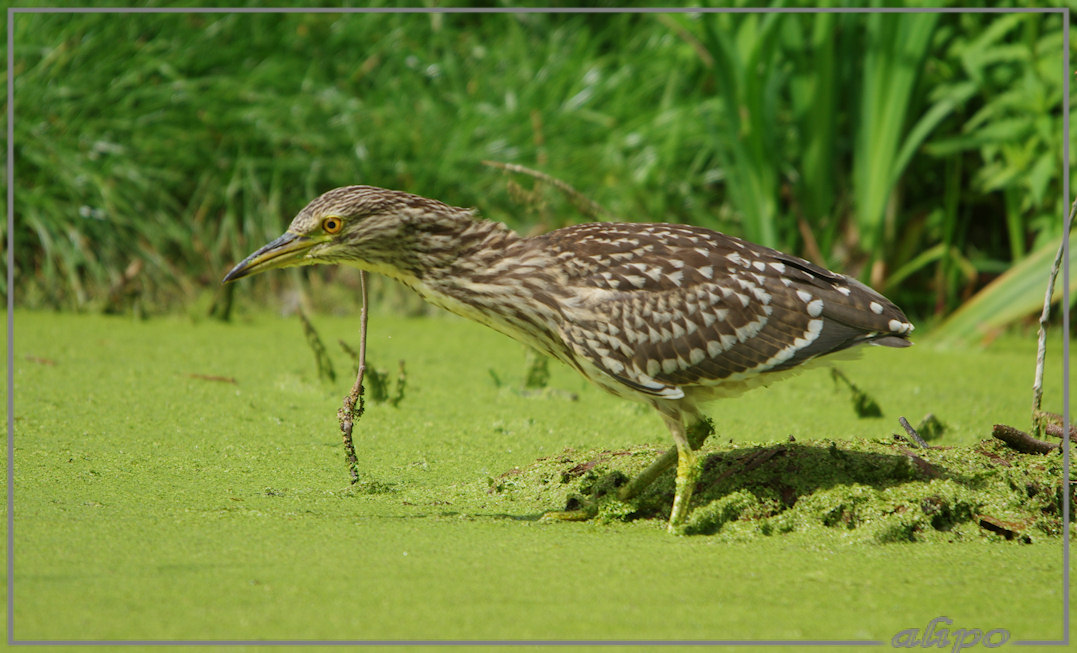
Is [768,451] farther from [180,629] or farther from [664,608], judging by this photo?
[180,629]

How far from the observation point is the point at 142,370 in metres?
5.11

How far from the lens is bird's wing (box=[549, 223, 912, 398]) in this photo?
3398mm

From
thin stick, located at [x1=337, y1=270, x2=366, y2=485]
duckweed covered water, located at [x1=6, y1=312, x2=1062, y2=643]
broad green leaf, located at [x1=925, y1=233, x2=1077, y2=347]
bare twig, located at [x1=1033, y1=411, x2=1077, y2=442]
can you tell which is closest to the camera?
duckweed covered water, located at [x1=6, y1=312, x2=1062, y2=643]

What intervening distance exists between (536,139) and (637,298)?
12.4 feet

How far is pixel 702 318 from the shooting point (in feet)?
11.3

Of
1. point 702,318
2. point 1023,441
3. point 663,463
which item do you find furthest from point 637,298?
point 1023,441

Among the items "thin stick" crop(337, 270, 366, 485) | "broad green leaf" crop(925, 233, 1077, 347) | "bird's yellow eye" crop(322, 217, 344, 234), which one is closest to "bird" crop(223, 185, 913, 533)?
"bird's yellow eye" crop(322, 217, 344, 234)

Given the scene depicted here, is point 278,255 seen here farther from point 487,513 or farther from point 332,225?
point 487,513

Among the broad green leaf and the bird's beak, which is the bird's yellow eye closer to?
the bird's beak

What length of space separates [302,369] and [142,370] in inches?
28.4

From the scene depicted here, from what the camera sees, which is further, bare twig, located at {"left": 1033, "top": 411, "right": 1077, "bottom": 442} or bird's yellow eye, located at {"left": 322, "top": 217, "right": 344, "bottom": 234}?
bare twig, located at {"left": 1033, "top": 411, "right": 1077, "bottom": 442}

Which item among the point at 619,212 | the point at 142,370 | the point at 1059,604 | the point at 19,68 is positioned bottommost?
the point at 142,370

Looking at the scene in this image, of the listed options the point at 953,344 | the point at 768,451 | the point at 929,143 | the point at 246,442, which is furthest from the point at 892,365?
the point at 246,442

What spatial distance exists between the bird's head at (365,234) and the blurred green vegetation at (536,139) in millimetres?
2508
